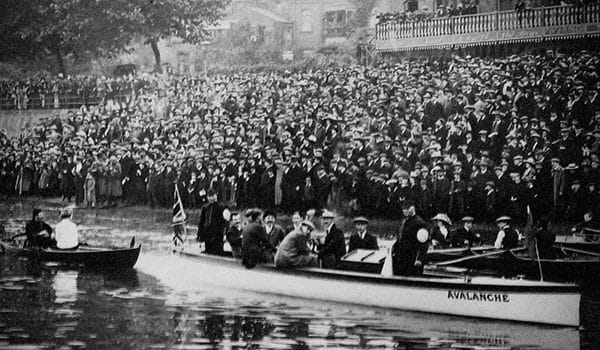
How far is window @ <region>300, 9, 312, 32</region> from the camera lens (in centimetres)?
1015

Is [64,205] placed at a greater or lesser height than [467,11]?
lesser

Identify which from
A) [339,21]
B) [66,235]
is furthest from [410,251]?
[66,235]

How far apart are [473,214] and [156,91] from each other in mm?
3840

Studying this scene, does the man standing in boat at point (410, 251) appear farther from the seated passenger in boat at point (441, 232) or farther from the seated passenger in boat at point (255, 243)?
the seated passenger in boat at point (255, 243)

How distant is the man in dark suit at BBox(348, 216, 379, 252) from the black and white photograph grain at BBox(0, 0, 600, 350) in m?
0.02

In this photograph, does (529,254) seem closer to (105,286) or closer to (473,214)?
(473,214)

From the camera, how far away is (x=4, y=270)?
35.9 feet

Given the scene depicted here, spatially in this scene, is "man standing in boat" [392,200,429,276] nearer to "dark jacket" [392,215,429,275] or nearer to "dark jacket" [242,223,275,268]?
"dark jacket" [392,215,429,275]

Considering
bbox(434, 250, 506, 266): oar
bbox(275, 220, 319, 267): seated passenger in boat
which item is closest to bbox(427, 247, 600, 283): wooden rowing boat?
bbox(434, 250, 506, 266): oar

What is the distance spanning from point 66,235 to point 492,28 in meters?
4.76

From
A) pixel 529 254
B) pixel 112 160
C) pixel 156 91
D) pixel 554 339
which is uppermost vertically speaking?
pixel 156 91

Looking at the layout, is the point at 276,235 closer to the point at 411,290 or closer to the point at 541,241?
the point at 411,290

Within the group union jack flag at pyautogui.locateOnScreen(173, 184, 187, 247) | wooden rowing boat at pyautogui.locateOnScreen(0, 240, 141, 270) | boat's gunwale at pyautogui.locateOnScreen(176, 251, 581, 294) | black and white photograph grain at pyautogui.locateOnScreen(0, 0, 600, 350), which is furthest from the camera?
wooden rowing boat at pyautogui.locateOnScreen(0, 240, 141, 270)

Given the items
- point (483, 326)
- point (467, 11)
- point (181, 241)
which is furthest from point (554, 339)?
point (181, 241)
